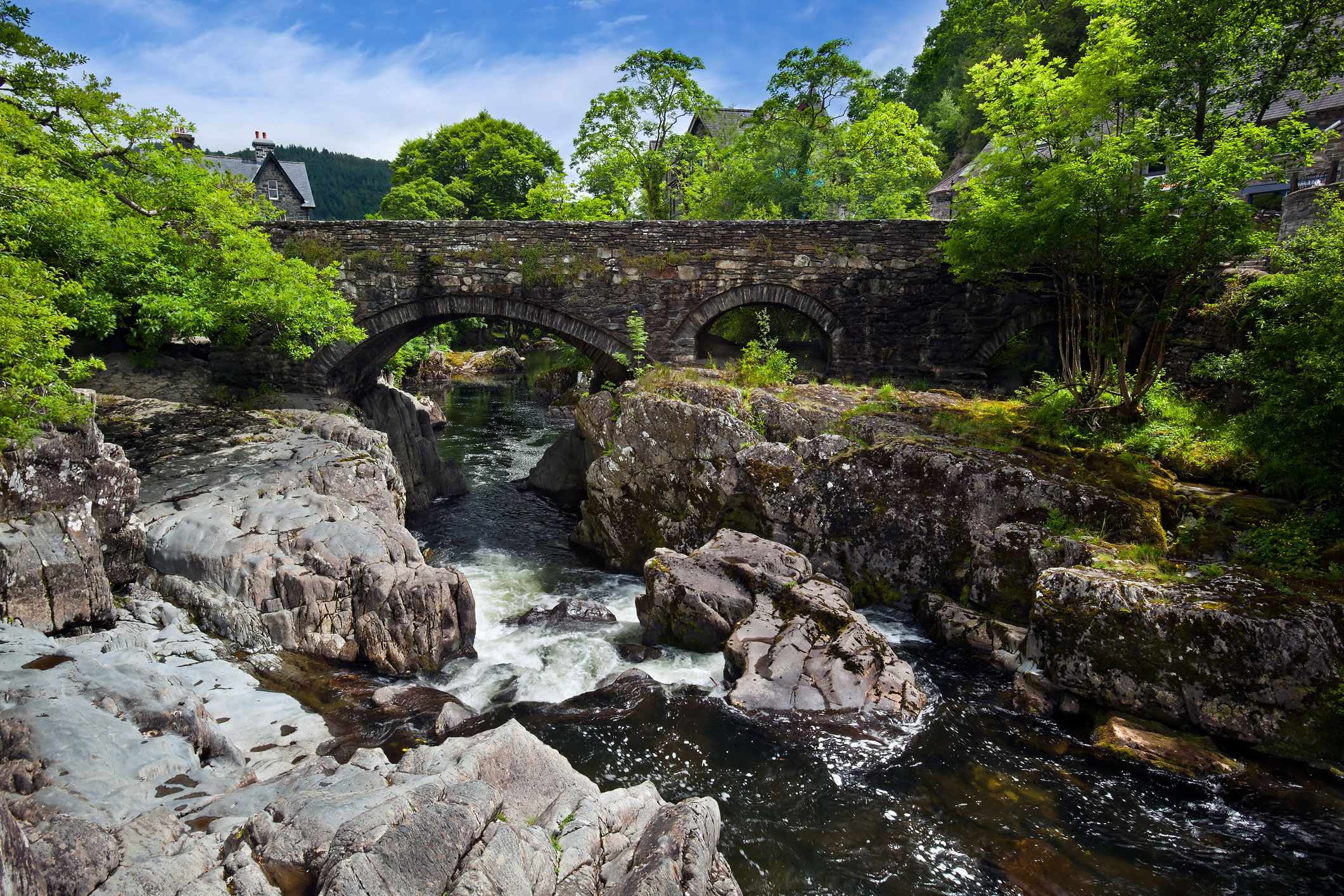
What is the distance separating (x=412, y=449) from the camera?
18188mm

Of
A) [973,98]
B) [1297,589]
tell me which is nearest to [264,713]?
[1297,589]

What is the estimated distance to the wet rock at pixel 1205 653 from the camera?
7.15m

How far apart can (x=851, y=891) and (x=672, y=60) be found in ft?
94.8

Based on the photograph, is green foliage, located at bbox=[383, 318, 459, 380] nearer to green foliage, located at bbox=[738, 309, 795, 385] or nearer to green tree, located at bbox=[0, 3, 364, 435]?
green tree, located at bbox=[0, 3, 364, 435]

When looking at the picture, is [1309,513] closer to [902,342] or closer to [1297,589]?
[1297,589]

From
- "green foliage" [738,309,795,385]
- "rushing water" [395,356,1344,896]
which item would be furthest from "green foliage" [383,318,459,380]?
"rushing water" [395,356,1344,896]

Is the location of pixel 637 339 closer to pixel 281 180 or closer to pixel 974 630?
pixel 974 630

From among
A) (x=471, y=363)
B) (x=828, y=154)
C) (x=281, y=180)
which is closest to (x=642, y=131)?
(x=828, y=154)

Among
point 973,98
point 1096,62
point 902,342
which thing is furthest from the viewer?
point 973,98

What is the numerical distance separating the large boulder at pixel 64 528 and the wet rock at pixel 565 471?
10.7 meters

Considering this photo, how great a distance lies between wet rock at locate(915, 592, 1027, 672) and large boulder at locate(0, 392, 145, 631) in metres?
11.2

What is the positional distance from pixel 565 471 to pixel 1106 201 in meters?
13.9

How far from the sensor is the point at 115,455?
27.4 feet

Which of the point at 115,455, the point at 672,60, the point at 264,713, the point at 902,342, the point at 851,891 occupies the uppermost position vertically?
the point at 672,60
